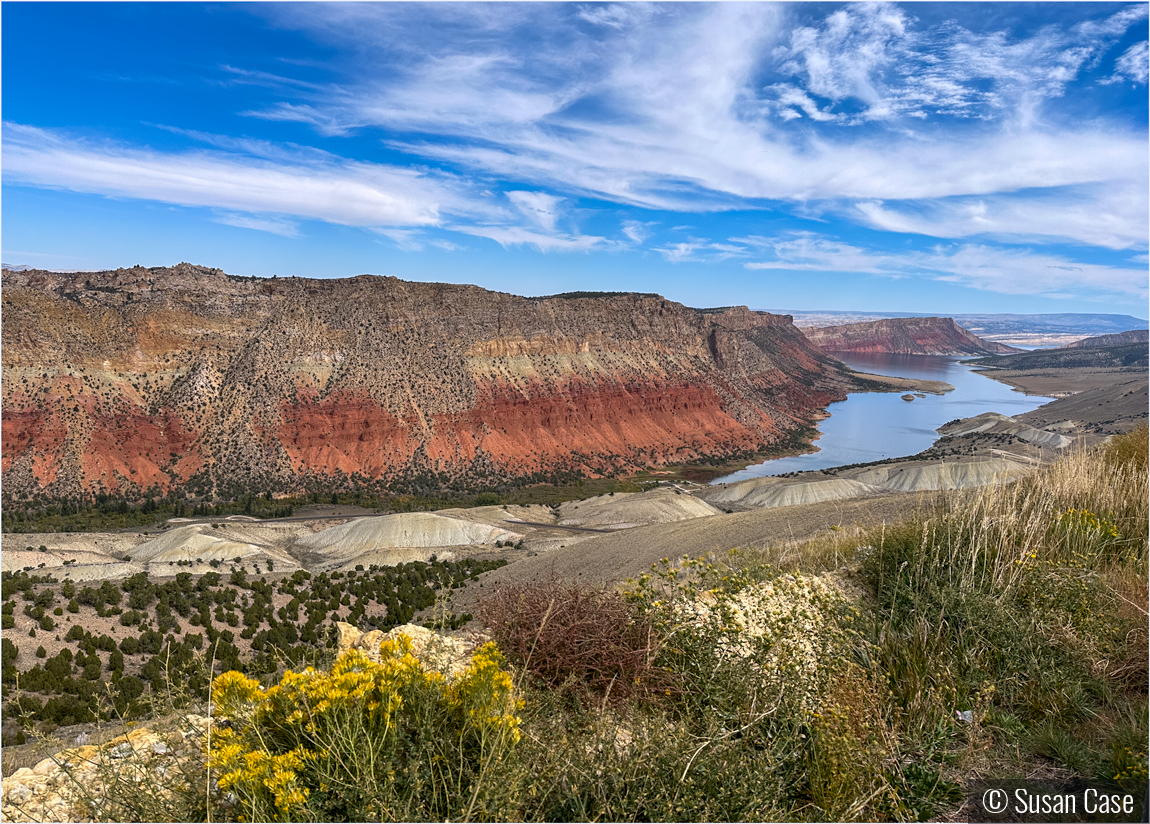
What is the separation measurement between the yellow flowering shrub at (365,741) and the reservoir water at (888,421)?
61439 millimetres

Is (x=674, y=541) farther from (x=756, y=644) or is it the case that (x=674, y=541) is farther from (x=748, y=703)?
(x=748, y=703)

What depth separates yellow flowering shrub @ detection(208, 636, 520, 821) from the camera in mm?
2510

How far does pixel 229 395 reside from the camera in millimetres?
56188

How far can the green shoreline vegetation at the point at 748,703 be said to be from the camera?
8.79ft

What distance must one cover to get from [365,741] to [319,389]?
62401 mm

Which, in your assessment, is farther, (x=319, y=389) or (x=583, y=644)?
(x=319, y=389)

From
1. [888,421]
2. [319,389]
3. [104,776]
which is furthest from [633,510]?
[888,421]

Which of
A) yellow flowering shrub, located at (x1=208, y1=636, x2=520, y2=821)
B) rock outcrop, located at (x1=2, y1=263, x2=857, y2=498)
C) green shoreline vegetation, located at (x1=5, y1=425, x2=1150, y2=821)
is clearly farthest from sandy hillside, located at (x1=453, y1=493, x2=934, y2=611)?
rock outcrop, located at (x1=2, y1=263, x2=857, y2=498)

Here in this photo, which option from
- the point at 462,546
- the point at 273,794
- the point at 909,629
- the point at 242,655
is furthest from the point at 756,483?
the point at 273,794

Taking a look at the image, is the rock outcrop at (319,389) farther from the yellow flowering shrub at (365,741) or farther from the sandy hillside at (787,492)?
the yellow flowering shrub at (365,741)

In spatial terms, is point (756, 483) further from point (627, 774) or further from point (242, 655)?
point (627, 774)

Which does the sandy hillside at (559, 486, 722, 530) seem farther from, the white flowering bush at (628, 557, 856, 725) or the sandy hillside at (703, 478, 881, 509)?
the white flowering bush at (628, 557, 856, 725)

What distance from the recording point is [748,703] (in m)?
3.55

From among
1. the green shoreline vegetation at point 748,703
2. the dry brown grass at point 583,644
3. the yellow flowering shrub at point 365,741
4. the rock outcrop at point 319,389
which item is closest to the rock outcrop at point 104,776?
the green shoreline vegetation at point 748,703
